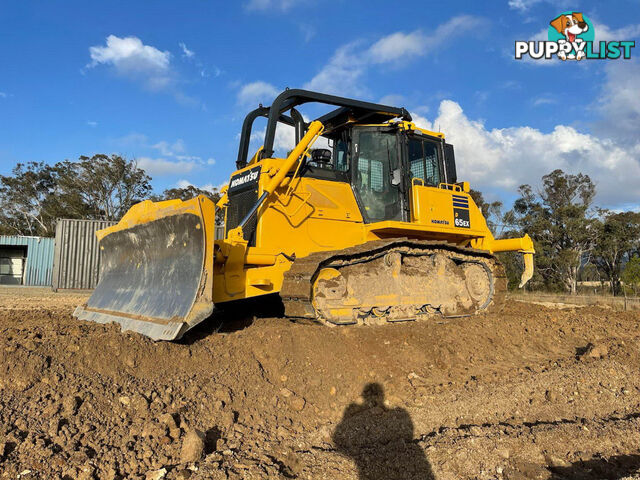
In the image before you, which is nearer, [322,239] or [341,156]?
[322,239]

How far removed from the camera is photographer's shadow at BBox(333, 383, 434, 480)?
9.37ft

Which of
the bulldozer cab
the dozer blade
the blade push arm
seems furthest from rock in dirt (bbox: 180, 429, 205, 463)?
the bulldozer cab

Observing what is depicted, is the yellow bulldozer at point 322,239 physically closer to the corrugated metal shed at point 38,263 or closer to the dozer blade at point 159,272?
the dozer blade at point 159,272

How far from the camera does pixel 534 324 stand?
7.17 metres

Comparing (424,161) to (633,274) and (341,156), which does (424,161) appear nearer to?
(341,156)

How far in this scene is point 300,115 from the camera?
7.55 metres

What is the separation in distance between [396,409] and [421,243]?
2888 millimetres

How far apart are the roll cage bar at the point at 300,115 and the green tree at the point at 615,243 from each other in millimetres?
22214

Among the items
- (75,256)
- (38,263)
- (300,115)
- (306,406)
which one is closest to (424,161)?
(300,115)

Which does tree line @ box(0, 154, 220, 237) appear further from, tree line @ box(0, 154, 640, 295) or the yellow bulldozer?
the yellow bulldozer

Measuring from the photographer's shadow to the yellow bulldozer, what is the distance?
1.67 meters

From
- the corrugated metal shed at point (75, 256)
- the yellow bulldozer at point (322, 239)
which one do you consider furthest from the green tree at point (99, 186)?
the yellow bulldozer at point (322, 239)

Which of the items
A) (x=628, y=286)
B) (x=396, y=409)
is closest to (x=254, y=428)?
(x=396, y=409)

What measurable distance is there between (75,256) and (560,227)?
2433 centimetres
